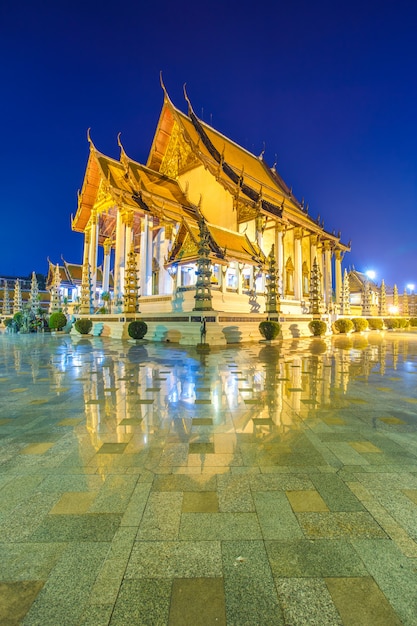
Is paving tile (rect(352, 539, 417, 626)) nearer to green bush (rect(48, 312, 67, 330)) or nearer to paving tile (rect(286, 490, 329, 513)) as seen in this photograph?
paving tile (rect(286, 490, 329, 513))

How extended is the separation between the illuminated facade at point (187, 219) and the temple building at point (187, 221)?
82 mm

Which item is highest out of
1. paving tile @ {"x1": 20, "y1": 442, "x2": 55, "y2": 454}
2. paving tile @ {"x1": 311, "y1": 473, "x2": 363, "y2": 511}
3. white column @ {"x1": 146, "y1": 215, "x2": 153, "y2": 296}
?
white column @ {"x1": 146, "y1": 215, "x2": 153, "y2": 296}

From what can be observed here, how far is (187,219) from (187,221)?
1.63m

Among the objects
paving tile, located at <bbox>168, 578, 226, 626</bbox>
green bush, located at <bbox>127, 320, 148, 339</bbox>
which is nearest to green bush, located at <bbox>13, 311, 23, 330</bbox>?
green bush, located at <bbox>127, 320, 148, 339</bbox>

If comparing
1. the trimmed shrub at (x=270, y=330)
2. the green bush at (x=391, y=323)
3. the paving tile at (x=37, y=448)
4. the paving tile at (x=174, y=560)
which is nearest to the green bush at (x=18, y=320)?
the trimmed shrub at (x=270, y=330)

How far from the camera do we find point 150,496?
2.19 meters

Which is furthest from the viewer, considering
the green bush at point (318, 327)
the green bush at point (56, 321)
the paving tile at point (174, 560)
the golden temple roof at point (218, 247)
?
the green bush at point (56, 321)

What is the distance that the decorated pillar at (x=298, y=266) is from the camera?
3034 centimetres

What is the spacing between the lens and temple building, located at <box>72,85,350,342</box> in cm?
2031

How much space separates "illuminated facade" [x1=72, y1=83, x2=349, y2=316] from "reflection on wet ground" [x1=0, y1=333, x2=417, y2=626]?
1457 centimetres

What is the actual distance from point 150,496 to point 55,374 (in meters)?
5.71

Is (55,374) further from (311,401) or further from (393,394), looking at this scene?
(393,394)

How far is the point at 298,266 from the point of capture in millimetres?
30859

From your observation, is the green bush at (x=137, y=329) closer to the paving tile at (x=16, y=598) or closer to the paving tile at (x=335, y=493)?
the paving tile at (x=335, y=493)
